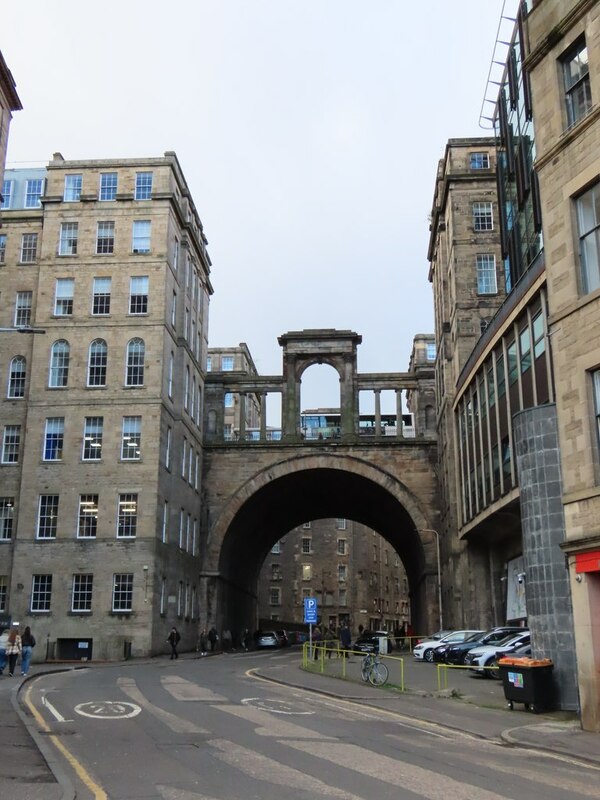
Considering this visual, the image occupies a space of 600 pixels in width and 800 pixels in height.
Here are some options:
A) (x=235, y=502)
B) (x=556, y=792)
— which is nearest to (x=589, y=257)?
(x=556, y=792)

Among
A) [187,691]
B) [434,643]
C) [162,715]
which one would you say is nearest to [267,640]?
[434,643]

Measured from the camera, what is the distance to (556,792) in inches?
414

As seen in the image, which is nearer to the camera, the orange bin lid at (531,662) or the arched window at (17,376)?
the orange bin lid at (531,662)

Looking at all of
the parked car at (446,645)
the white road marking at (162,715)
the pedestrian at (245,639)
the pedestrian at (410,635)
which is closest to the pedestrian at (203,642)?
the pedestrian at (245,639)

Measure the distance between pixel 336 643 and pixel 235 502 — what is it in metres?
11.2

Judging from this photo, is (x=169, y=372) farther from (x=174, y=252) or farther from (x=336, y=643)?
(x=336, y=643)

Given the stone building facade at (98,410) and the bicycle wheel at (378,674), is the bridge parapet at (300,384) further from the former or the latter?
the bicycle wheel at (378,674)

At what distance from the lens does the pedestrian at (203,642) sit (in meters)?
49.9

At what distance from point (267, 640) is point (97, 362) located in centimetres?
2896

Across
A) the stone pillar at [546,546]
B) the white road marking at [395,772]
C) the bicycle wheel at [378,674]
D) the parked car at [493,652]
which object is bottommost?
the white road marking at [395,772]

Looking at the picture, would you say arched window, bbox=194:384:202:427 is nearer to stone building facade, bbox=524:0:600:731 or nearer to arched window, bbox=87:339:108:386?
arched window, bbox=87:339:108:386

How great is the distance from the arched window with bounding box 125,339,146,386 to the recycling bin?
31971mm

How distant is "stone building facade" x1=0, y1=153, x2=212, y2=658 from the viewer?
145 ft

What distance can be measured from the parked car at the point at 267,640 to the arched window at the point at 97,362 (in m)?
28.2
